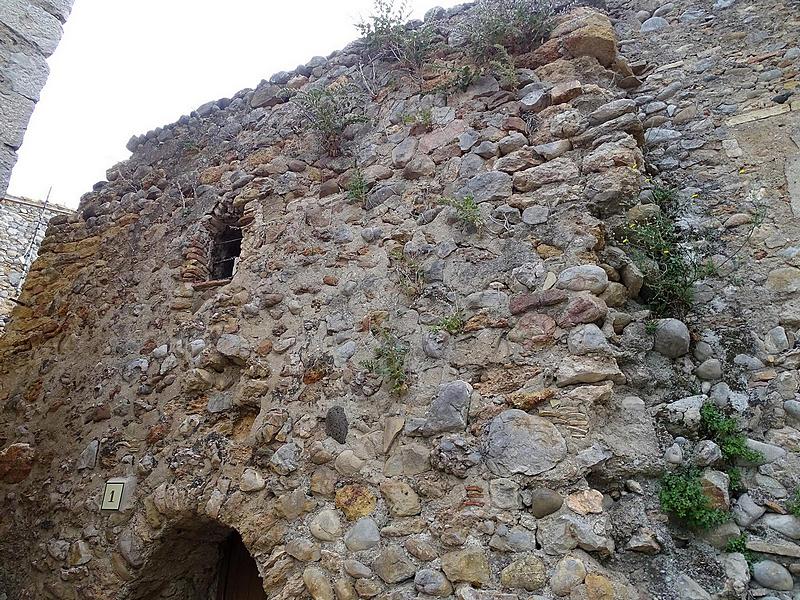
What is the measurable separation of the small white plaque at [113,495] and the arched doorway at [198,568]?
36 centimetres

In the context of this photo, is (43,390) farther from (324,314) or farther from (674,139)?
Result: (674,139)

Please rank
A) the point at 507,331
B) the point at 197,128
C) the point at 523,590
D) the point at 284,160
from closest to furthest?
the point at 523,590, the point at 507,331, the point at 284,160, the point at 197,128

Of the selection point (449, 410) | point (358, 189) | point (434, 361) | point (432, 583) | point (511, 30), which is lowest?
point (432, 583)

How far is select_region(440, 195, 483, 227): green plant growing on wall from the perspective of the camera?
2662 mm

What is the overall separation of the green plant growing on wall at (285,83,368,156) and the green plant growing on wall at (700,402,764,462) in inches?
98.2

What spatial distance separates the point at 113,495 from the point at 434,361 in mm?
1981

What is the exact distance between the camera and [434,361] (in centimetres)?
246

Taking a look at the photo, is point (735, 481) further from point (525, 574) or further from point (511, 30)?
point (511, 30)

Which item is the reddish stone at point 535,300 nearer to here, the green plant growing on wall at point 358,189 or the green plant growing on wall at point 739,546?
the green plant growing on wall at point 739,546

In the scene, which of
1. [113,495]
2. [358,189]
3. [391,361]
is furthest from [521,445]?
[113,495]

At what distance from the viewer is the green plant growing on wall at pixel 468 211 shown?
105 inches

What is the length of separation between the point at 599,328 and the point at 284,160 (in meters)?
2.42

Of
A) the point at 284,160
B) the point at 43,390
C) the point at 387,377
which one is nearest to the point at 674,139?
the point at 387,377

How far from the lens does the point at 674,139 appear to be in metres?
3.07
